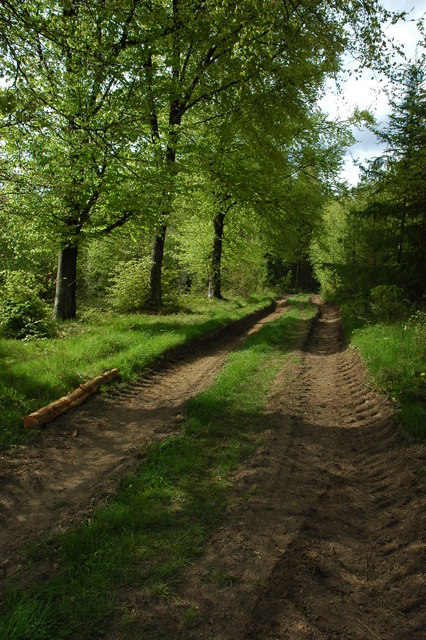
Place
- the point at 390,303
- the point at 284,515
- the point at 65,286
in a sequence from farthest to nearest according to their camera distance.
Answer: the point at 65,286
the point at 390,303
the point at 284,515

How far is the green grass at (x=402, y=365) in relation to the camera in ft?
19.0

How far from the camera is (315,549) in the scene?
11.4 ft

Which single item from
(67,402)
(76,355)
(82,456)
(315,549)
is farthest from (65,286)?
(315,549)

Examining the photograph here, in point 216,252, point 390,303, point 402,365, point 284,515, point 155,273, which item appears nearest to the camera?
point 284,515

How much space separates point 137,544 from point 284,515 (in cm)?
148

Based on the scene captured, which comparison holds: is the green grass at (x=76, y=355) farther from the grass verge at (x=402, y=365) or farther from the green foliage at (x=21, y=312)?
the grass verge at (x=402, y=365)

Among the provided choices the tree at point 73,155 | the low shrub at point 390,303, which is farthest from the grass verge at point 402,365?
the tree at point 73,155

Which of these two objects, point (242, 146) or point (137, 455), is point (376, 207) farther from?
point (137, 455)

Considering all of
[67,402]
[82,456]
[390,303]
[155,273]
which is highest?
[155,273]

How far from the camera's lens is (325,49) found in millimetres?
6777

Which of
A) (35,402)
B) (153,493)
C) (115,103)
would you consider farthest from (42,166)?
(153,493)

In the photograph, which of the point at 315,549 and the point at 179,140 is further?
the point at 179,140

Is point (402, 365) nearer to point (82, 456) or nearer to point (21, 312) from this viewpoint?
point (82, 456)

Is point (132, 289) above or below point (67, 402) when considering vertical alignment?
above
